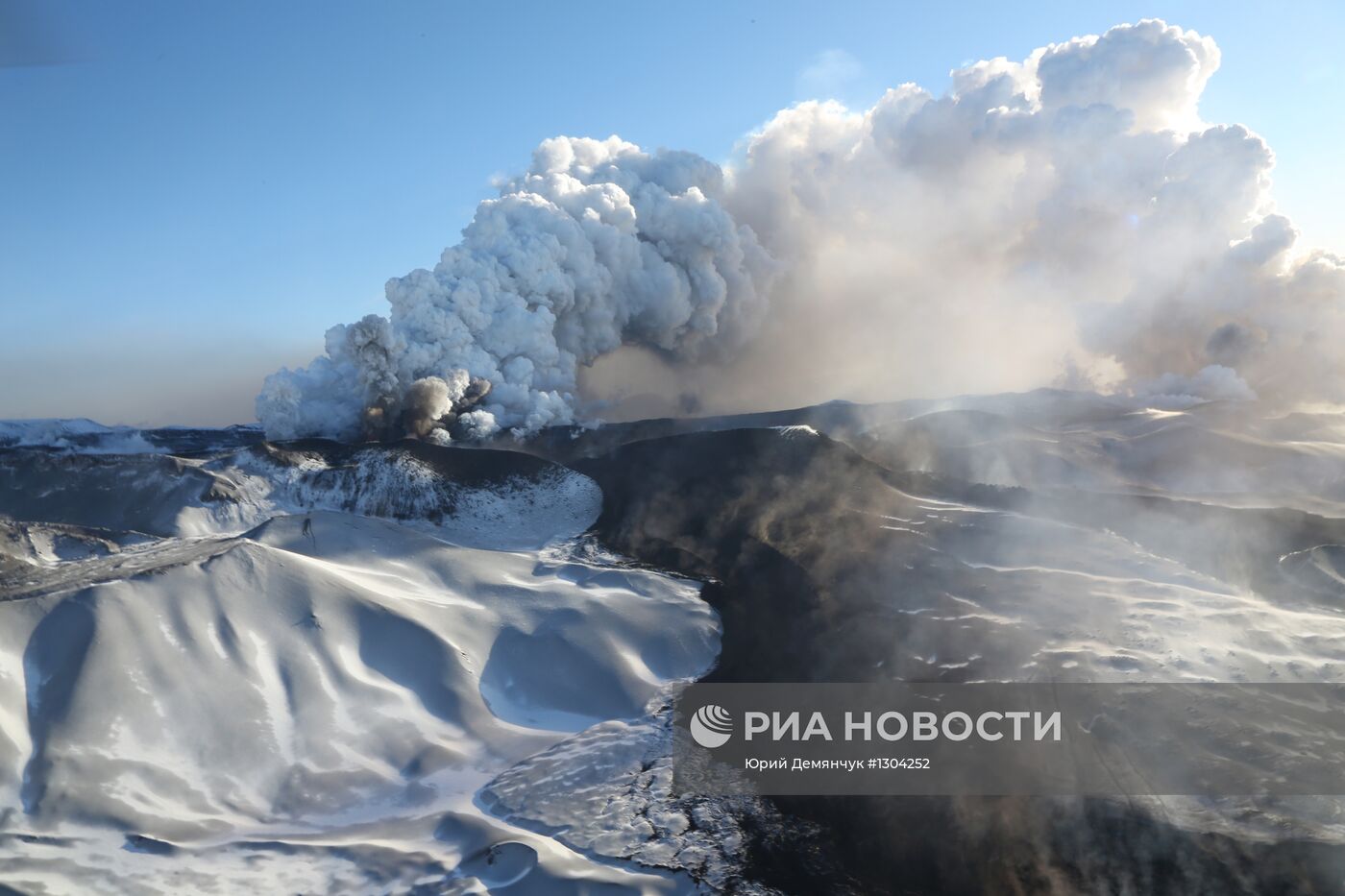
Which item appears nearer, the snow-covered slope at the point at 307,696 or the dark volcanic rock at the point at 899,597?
the dark volcanic rock at the point at 899,597

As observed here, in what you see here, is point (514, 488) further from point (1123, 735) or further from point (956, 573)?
point (1123, 735)

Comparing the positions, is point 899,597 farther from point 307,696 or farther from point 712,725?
point 307,696

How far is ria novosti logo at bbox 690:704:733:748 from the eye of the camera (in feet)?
72.5

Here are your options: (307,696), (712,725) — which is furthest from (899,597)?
(307,696)

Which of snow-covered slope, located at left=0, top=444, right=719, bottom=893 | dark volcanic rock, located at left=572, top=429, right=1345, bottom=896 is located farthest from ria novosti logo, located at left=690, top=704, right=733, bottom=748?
dark volcanic rock, located at left=572, top=429, right=1345, bottom=896

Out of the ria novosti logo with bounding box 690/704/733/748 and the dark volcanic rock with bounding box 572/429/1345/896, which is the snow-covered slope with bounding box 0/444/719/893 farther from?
the dark volcanic rock with bounding box 572/429/1345/896

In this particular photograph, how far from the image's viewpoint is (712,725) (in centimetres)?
2281

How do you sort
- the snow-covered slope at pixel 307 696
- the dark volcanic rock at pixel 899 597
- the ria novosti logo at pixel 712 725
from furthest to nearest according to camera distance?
the ria novosti logo at pixel 712 725 → the snow-covered slope at pixel 307 696 → the dark volcanic rock at pixel 899 597

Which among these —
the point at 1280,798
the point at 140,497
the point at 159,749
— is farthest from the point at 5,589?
the point at 1280,798

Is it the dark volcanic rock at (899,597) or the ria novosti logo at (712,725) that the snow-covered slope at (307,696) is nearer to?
the ria novosti logo at (712,725)

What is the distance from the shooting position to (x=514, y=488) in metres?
45.0

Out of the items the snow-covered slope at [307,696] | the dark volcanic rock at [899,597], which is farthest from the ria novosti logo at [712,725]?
the dark volcanic rock at [899,597]

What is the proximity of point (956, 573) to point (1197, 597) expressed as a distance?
7.25 meters

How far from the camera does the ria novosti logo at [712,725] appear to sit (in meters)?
22.1
